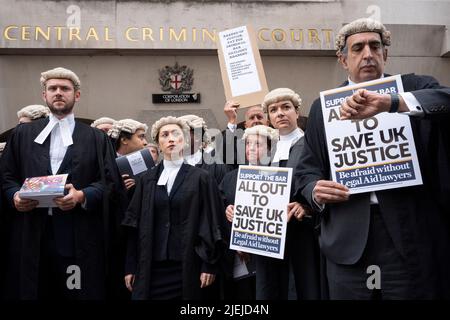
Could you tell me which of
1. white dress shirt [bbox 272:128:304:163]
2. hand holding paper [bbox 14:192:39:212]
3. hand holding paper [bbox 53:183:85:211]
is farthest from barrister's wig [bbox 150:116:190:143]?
hand holding paper [bbox 14:192:39:212]

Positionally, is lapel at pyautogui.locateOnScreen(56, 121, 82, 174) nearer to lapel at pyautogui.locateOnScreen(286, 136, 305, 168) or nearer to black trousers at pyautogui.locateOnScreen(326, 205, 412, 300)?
lapel at pyautogui.locateOnScreen(286, 136, 305, 168)

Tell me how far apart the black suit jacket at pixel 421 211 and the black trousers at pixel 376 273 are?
4 centimetres

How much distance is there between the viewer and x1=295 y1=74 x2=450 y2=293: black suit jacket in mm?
2350

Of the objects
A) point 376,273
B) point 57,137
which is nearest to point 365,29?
point 376,273

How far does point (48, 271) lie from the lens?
3.55 m

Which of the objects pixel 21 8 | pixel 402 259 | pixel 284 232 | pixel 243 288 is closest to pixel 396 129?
pixel 402 259

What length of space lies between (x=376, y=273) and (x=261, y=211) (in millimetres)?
1297

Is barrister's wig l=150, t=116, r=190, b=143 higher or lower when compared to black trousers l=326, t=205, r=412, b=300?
higher

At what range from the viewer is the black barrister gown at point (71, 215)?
3.54 m

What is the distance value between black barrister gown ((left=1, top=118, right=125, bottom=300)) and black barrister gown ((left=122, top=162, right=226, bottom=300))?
0.22 m

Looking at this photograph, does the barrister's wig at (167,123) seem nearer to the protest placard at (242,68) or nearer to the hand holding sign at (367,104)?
the protest placard at (242,68)

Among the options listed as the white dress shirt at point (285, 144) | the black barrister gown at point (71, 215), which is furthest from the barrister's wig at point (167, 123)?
the white dress shirt at point (285, 144)
